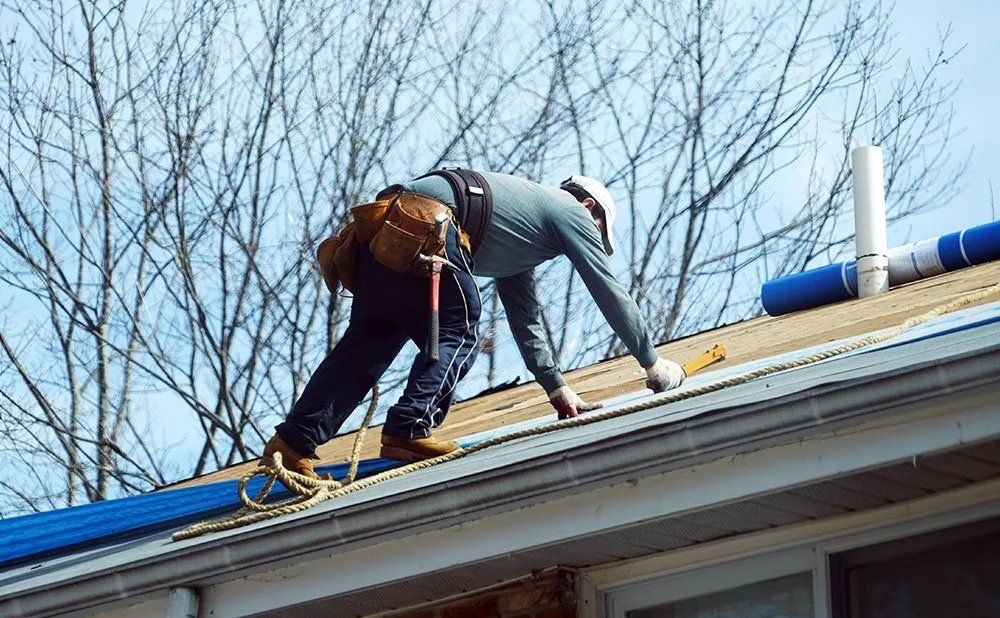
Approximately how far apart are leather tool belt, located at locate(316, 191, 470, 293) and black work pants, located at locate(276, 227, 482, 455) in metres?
0.06

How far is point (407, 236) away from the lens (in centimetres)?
592

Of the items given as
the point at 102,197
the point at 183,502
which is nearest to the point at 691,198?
the point at 102,197

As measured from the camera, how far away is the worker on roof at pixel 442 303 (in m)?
5.99

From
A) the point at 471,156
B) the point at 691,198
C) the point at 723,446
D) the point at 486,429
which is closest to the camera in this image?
the point at 723,446

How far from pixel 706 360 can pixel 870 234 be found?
144cm

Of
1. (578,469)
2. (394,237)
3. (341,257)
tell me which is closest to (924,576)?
(578,469)

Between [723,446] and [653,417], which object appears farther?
[653,417]

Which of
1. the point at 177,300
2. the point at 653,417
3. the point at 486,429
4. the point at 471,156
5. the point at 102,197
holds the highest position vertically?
the point at 471,156

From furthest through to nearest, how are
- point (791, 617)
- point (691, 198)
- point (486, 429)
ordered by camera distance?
point (691, 198) → point (486, 429) → point (791, 617)

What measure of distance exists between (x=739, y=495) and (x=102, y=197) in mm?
12511

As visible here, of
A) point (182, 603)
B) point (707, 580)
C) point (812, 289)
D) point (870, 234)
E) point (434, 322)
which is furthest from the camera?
point (812, 289)

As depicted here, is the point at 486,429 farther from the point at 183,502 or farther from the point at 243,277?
the point at 243,277

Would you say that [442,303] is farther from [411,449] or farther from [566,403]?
[566,403]

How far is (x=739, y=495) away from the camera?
3.97 meters
